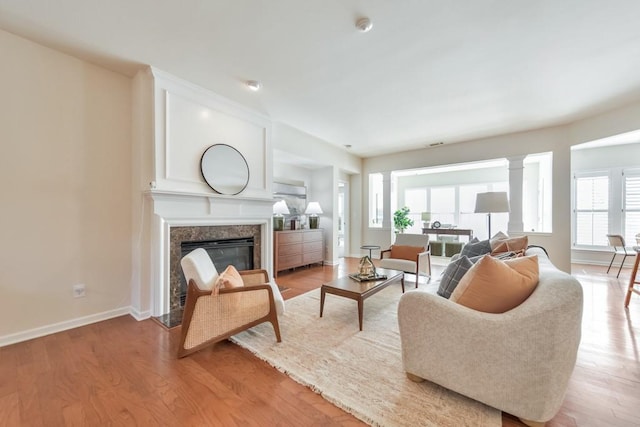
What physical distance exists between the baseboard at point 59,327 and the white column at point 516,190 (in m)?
6.44

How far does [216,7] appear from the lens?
195cm

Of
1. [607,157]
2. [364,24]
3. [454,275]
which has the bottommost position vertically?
[454,275]

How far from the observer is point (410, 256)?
423 centimetres

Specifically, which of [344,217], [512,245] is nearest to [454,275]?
[512,245]

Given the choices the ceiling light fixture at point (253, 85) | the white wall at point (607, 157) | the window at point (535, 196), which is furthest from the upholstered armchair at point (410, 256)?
the white wall at point (607, 157)

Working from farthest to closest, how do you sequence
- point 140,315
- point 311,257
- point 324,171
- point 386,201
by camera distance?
1. point 386,201
2. point 324,171
3. point 311,257
4. point 140,315

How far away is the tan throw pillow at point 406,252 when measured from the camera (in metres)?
4.20

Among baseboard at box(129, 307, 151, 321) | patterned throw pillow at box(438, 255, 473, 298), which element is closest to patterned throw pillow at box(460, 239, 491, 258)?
patterned throw pillow at box(438, 255, 473, 298)

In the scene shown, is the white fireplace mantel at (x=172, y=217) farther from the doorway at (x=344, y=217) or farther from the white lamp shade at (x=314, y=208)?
the doorway at (x=344, y=217)

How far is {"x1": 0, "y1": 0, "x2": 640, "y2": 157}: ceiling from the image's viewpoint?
6.44 feet

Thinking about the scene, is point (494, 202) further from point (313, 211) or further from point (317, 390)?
point (317, 390)

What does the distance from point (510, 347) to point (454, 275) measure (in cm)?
64

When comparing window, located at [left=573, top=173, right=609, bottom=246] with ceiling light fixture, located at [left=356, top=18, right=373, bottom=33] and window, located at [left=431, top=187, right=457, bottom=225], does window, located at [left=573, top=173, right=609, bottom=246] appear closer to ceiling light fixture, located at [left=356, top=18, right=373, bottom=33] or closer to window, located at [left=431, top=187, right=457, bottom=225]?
window, located at [left=431, top=187, right=457, bottom=225]

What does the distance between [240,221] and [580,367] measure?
3739 millimetres
